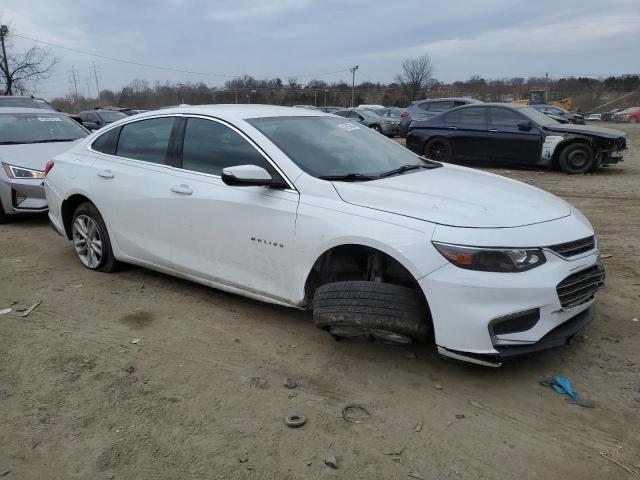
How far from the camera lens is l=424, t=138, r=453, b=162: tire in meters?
12.6

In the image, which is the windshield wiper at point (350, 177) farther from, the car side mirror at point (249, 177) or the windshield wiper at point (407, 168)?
the car side mirror at point (249, 177)

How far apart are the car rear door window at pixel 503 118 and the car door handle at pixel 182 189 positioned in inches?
367

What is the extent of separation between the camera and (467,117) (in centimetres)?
1230

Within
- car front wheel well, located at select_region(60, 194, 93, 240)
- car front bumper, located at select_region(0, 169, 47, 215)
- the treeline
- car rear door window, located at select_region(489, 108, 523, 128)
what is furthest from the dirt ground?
the treeline

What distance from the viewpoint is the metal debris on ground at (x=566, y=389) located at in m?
2.97

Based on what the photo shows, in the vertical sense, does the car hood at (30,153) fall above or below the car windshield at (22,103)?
below

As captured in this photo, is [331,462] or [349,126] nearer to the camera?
[331,462]

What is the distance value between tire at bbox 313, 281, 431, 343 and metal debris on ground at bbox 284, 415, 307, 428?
0.62 m

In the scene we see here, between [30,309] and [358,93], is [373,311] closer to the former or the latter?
[30,309]

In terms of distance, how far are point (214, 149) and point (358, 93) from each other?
58.9 metres

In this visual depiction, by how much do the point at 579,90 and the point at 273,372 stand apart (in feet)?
209

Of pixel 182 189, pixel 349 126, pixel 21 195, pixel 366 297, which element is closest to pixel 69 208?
pixel 182 189

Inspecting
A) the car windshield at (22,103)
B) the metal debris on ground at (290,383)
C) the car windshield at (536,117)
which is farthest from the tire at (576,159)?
the car windshield at (22,103)

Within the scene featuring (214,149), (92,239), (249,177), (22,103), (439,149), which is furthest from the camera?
(22,103)
